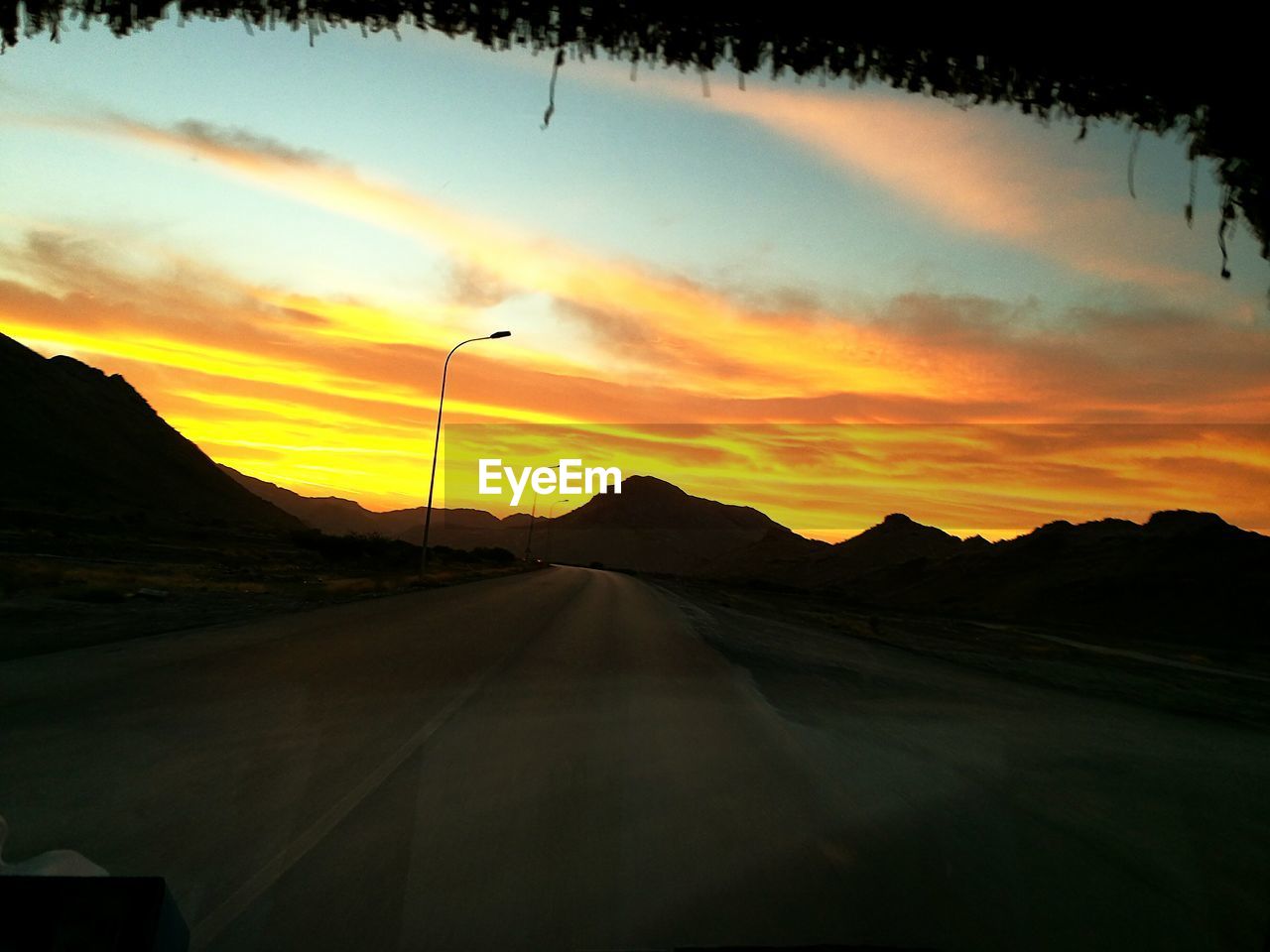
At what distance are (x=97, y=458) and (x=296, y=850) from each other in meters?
127

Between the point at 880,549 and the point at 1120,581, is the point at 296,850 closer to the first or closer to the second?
the point at 1120,581

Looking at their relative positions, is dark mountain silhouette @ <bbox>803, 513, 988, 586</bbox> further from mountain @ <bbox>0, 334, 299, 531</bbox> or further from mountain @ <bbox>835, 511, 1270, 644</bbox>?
mountain @ <bbox>0, 334, 299, 531</bbox>

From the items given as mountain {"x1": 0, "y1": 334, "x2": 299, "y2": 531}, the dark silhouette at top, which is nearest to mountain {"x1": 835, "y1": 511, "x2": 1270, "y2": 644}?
the dark silhouette at top

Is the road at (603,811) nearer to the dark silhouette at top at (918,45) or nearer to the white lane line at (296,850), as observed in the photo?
the white lane line at (296,850)

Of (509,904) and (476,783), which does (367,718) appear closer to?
(476,783)

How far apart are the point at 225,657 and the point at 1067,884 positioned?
1185 centimetres

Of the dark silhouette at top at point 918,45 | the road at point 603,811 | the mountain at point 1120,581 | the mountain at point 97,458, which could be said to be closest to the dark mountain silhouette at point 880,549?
the mountain at point 1120,581

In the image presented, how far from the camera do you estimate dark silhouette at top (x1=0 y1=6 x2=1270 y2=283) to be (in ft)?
13.3

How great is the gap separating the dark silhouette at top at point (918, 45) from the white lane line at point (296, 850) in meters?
3.92

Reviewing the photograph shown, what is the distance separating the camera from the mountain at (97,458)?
97.6m

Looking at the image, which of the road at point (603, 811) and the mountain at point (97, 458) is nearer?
the road at point (603, 811)

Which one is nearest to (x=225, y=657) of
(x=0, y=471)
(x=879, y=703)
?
(x=879, y=703)

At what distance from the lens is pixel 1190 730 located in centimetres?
1506

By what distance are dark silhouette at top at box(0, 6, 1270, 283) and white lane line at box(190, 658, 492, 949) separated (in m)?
3.92
